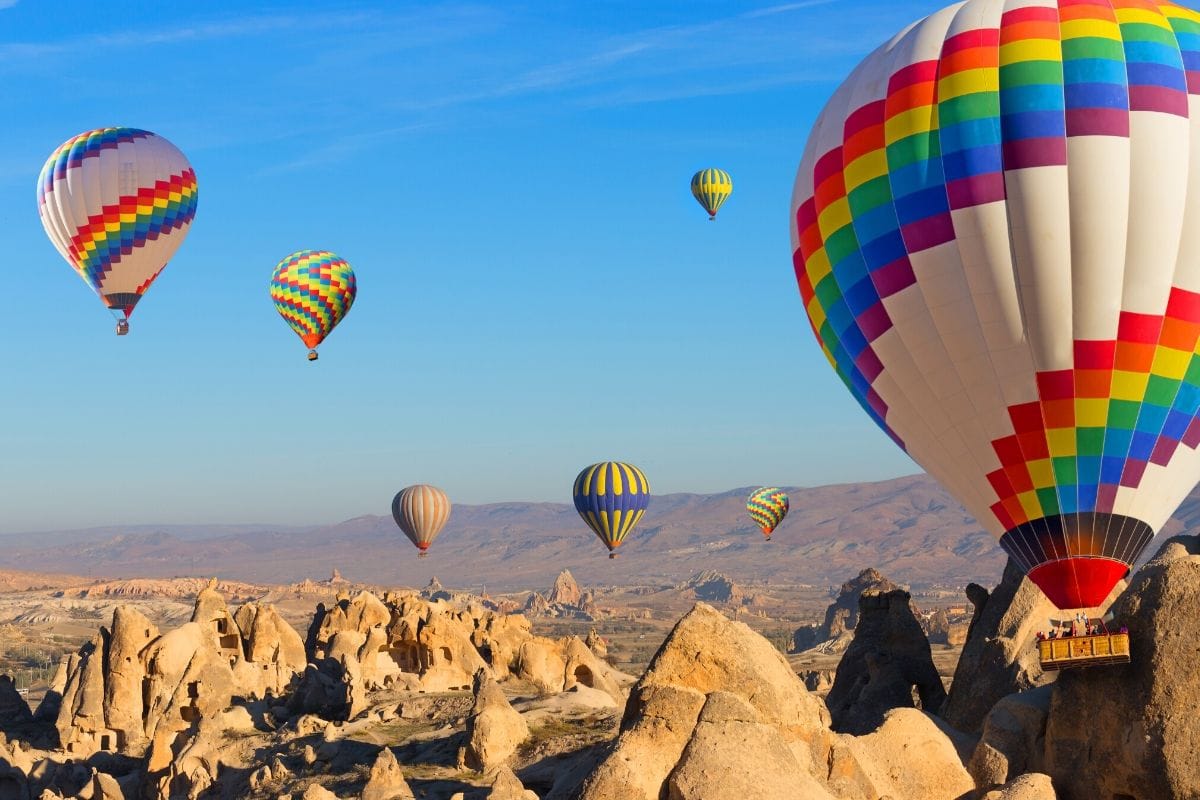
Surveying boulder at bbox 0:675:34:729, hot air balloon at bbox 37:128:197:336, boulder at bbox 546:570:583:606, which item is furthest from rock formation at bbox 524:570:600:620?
boulder at bbox 0:675:34:729

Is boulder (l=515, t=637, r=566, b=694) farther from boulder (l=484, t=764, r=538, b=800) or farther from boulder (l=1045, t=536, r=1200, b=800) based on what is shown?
boulder (l=484, t=764, r=538, b=800)

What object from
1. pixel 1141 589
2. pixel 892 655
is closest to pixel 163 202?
pixel 892 655

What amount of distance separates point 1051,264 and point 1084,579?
17.5 ft

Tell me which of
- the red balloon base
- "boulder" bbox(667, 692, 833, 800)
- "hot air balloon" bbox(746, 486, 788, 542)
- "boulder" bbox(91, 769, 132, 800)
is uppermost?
"hot air balloon" bbox(746, 486, 788, 542)

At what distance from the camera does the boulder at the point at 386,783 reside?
27.2 m

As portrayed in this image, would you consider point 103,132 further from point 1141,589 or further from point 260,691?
point 1141,589

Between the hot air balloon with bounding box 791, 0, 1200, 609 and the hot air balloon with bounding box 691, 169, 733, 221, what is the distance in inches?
2324

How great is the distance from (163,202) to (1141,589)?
43.9 meters

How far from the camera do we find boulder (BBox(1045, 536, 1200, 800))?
23875 millimetres

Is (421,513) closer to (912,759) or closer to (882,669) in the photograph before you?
(882,669)

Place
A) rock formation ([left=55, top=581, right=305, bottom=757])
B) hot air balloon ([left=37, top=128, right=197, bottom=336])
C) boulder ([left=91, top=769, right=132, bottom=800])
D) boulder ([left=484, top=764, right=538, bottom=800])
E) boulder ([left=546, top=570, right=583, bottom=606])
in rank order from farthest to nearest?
boulder ([left=546, top=570, right=583, bottom=606])
hot air balloon ([left=37, top=128, right=197, bottom=336])
rock formation ([left=55, top=581, right=305, bottom=757])
boulder ([left=91, top=769, right=132, bottom=800])
boulder ([left=484, top=764, right=538, bottom=800])

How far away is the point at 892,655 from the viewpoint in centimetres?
3903

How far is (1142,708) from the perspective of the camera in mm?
24531

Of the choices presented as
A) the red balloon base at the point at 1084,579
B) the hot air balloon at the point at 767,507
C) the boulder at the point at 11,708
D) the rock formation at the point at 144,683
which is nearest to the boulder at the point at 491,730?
the red balloon base at the point at 1084,579
